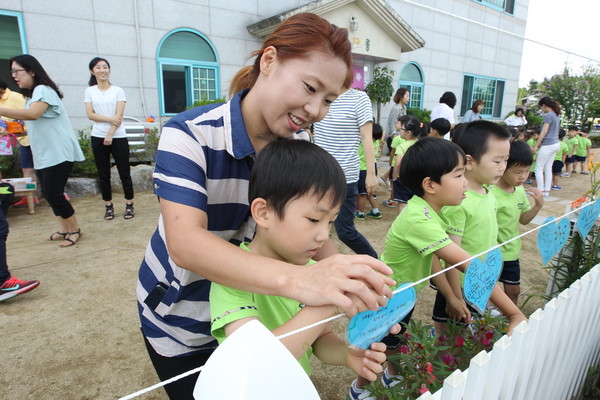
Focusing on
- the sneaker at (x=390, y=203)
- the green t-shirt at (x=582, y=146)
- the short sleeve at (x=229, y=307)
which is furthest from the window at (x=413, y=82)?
the short sleeve at (x=229, y=307)

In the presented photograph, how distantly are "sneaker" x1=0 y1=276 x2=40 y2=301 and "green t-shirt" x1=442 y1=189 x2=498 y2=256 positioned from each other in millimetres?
2967

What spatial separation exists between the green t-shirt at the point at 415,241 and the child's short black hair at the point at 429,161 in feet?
0.35

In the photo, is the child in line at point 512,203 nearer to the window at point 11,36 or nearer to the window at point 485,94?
the window at point 11,36

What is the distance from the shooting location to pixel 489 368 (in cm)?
102

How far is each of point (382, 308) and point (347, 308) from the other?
178 mm

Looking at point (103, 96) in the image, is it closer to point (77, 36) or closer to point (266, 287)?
point (77, 36)

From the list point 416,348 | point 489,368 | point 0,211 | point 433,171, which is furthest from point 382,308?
point 0,211

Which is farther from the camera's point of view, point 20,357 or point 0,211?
point 0,211

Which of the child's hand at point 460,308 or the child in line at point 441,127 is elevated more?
the child in line at point 441,127

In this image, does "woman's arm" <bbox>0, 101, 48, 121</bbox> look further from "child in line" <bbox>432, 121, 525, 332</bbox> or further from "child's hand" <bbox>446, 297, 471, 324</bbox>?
"child's hand" <bbox>446, 297, 471, 324</bbox>

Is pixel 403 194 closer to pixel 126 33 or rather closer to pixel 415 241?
pixel 415 241

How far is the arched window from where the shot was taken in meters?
7.35

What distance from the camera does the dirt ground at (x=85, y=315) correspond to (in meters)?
2.02

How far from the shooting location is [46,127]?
3.43 m
